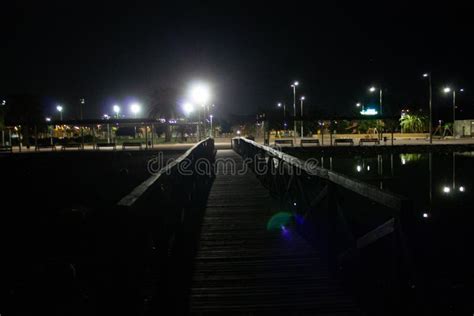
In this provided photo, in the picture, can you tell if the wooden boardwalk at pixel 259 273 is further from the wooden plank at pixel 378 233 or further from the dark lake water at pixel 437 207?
the dark lake water at pixel 437 207

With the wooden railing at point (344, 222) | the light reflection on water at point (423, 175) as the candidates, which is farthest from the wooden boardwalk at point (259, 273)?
the light reflection on water at point (423, 175)

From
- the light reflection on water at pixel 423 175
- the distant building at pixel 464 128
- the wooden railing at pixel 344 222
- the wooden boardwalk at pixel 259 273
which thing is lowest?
the light reflection on water at pixel 423 175

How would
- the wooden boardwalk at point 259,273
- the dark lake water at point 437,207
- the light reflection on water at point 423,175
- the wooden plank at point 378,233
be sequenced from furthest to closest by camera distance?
the light reflection on water at point 423,175 → the dark lake water at point 437,207 → the wooden boardwalk at point 259,273 → the wooden plank at point 378,233

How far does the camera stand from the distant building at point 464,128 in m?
60.6

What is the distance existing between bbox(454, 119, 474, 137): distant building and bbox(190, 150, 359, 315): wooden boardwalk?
197 ft

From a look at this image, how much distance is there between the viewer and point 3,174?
24844 mm

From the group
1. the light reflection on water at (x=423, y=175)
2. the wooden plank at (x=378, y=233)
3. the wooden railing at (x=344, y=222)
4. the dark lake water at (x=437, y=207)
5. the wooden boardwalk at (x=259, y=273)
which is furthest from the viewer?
the light reflection on water at (x=423, y=175)

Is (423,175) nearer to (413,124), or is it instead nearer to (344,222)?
(344,222)

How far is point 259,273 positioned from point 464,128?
216ft

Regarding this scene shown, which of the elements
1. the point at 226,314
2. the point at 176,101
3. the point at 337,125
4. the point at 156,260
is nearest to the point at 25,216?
the point at 156,260

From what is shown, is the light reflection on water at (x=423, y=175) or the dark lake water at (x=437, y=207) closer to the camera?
the dark lake water at (x=437, y=207)

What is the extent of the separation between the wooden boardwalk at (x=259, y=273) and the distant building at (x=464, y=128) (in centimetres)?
6014

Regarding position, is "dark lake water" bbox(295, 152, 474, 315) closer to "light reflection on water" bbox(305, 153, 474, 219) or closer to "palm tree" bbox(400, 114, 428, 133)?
"light reflection on water" bbox(305, 153, 474, 219)

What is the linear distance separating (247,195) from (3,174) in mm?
18892
